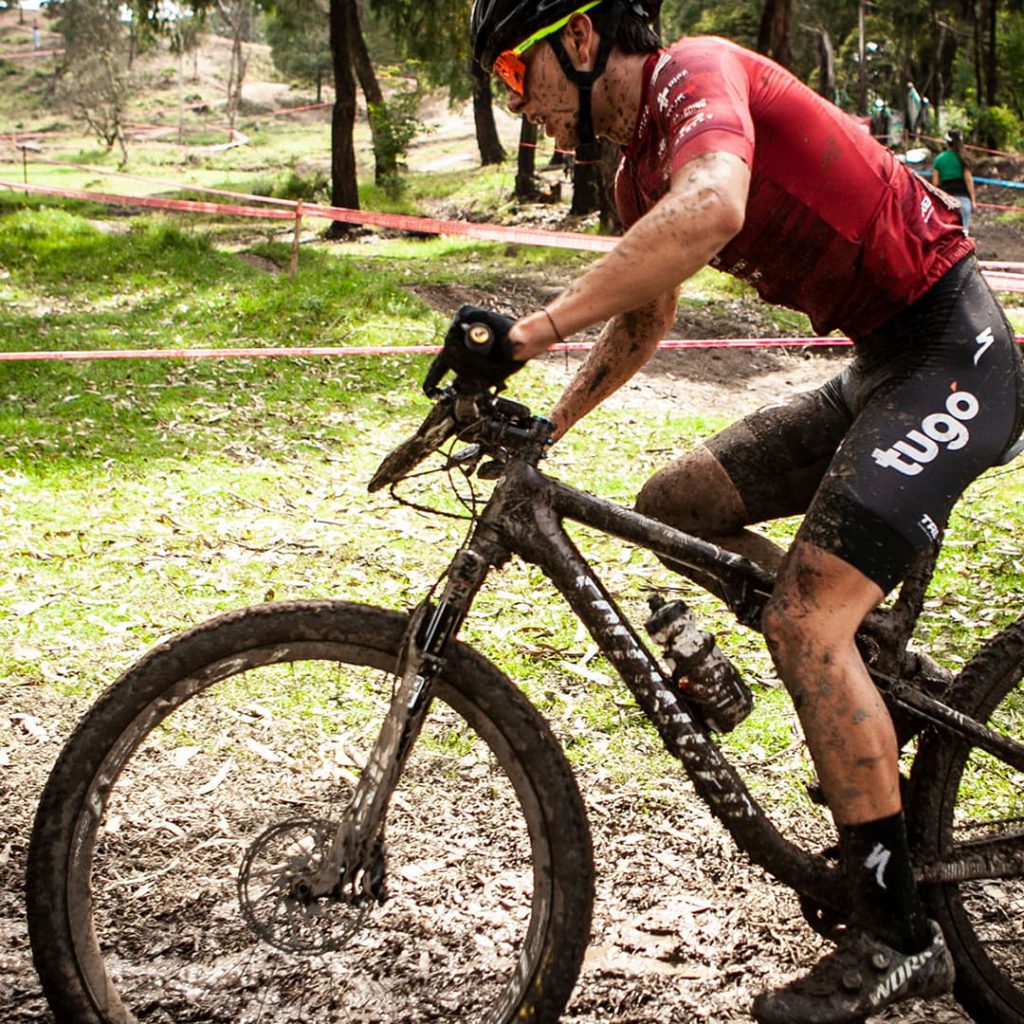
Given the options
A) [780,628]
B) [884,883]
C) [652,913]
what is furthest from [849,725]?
[652,913]

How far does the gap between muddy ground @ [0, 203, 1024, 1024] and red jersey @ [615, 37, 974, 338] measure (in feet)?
6.28

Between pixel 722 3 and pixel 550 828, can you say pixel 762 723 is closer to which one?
pixel 550 828

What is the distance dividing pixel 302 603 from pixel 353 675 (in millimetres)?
807

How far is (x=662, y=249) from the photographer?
2.44 meters

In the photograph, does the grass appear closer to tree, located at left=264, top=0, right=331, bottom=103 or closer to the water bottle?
the water bottle

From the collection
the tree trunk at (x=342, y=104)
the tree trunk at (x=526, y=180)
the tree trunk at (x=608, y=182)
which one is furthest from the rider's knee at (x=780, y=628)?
the tree trunk at (x=526, y=180)

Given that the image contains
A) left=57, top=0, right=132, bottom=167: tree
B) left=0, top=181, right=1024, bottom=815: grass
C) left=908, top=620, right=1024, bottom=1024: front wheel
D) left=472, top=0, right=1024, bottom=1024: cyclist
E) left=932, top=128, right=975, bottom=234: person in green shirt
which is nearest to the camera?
left=472, top=0, right=1024, bottom=1024: cyclist

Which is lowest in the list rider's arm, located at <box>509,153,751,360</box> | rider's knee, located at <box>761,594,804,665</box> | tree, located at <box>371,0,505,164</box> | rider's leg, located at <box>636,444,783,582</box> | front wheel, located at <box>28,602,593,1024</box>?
front wheel, located at <box>28,602,593,1024</box>

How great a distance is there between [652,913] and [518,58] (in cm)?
261

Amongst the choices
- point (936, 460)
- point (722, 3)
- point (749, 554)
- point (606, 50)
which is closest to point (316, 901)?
point (749, 554)

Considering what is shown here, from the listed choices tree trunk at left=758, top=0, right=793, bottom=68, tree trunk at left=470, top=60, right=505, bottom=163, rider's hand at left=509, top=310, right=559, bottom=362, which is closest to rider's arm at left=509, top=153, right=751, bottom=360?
rider's hand at left=509, top=310, right=559, bottom=362

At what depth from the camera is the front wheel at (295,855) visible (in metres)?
2.60

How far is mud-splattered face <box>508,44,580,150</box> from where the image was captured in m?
2.78

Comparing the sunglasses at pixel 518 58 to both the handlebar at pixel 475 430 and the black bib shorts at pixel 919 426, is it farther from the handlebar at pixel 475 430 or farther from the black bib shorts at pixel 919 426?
the black bib shorts at pixel 919 426
